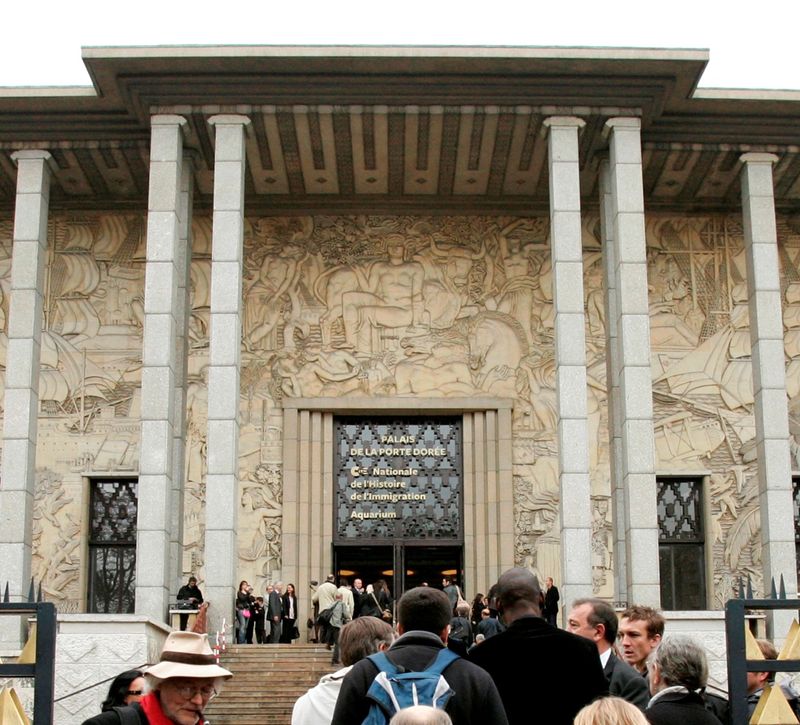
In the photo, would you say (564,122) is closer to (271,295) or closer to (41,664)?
(271,295)

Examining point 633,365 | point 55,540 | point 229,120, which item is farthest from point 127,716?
point 55,540

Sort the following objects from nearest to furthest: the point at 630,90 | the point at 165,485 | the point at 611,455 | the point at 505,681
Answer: the point at 505,681 → the point at 165,485 → the point at 630,90 → the point at 611,455

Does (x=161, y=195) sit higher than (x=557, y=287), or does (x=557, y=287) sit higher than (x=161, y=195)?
(x=161, y=195)

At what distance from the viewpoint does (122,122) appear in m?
21.8

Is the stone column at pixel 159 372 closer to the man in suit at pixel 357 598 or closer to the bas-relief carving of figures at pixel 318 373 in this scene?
the man in suit at pixel 357 598

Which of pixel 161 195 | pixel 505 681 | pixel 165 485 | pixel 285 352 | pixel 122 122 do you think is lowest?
pixel 505 681

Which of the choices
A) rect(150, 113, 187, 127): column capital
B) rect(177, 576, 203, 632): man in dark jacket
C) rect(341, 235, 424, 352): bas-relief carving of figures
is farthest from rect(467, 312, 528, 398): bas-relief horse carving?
rect(177, 576, 203, 632): man in dark jacket

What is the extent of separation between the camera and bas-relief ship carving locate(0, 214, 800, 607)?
923 inches

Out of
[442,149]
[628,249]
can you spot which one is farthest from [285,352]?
[628,249]

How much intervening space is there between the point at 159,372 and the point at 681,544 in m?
9.64

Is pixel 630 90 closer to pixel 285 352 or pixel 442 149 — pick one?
pixel 442 149

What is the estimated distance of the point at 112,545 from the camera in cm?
2341

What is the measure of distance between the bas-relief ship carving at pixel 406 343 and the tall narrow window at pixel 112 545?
398mm

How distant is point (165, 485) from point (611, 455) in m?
7.50
